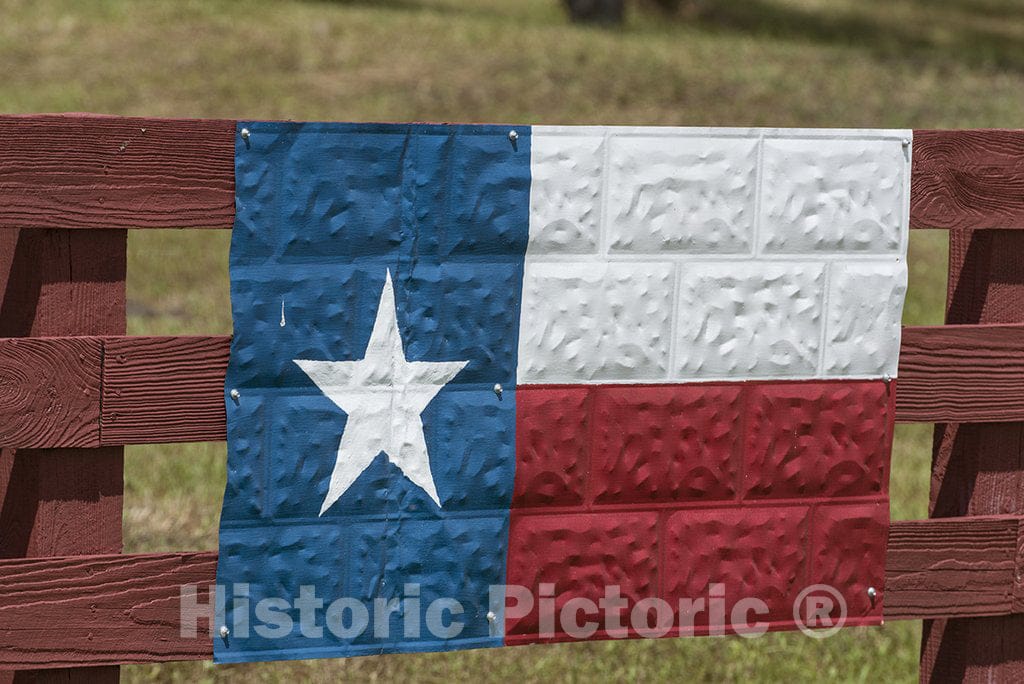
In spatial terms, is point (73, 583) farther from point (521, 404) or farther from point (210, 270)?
point (210, 270)

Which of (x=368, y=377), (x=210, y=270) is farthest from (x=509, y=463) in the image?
(x=210, y=270)

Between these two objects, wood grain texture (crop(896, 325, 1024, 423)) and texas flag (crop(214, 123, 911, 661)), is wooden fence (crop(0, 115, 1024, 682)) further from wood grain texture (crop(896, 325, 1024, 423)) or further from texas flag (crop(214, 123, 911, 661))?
wood grain texture (crop(896, 325, 1024, 423))

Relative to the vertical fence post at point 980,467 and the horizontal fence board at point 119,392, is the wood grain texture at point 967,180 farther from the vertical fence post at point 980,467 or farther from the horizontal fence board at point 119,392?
the horizontal fence board at point 119,392

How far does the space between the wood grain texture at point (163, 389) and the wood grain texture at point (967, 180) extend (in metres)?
1.55

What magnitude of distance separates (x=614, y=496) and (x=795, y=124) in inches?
373

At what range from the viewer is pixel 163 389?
249 cm

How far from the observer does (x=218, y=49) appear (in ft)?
42.9

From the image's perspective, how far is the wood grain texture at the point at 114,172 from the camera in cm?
238

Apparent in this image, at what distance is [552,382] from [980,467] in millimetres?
1057

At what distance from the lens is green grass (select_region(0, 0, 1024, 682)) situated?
8.26 metres

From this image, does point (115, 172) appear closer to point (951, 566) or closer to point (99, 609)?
point (99, 609)

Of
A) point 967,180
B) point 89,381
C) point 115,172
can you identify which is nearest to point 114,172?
point 115,172

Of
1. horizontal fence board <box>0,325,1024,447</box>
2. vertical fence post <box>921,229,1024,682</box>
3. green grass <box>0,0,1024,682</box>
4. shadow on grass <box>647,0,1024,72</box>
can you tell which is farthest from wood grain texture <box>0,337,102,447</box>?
shadow on grass <box>647,0,1024,72</box>

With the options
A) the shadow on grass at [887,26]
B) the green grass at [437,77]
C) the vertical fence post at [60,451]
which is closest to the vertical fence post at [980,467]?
the vertical fence post at [60,451]
